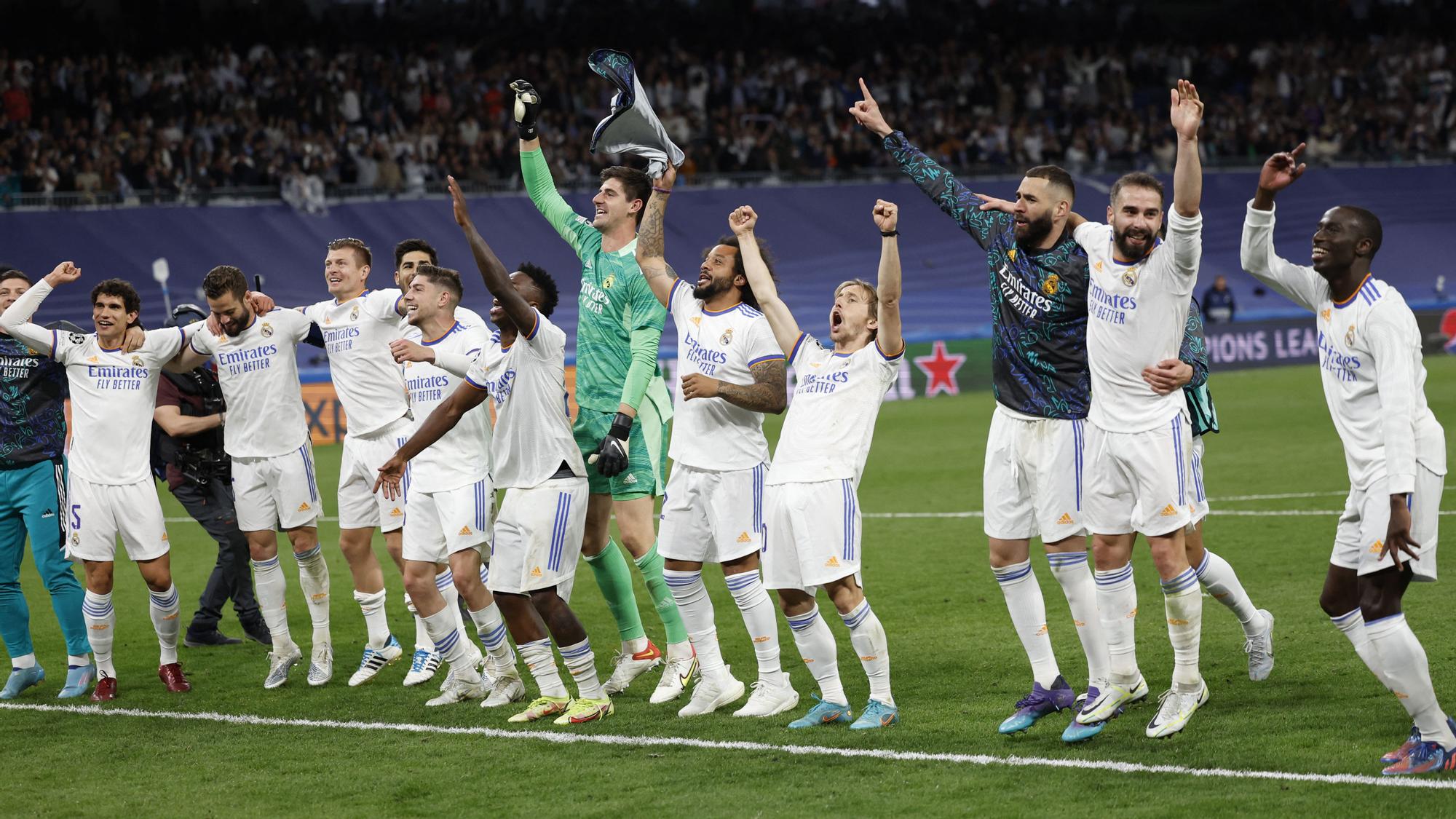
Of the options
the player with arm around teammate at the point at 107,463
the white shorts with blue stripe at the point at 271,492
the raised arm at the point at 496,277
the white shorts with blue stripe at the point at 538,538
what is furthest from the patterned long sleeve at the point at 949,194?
the player with arm around teammate at the point at 107,463

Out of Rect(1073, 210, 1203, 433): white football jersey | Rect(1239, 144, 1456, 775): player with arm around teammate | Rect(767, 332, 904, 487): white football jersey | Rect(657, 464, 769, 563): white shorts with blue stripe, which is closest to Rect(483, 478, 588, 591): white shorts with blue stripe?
Rect(657, 464, 769, 563): white shorts with blue stripe

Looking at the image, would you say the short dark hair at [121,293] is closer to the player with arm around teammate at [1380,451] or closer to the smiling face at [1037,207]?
the smiling face at [1037,207]

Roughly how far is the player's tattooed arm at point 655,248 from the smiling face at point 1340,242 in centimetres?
307

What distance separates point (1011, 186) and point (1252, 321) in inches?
316

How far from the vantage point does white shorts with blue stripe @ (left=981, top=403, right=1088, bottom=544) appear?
6.56 metres

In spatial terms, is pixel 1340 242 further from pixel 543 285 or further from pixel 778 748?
pixel 543 285

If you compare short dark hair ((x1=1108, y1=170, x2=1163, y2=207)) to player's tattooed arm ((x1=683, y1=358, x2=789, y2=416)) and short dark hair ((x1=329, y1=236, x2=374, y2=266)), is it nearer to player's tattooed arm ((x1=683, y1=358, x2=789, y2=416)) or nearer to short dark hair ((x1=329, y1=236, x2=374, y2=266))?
player's tattooed arm ((x1=683, y1=358, x2=789, y2=416))

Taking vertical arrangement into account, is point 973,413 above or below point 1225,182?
below

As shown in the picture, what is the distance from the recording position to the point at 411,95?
3331cm

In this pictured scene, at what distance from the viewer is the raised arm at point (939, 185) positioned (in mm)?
7000

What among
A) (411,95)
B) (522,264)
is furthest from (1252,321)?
(522,264)

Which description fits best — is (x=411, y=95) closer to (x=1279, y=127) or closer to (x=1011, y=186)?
(x=1011, y=186)

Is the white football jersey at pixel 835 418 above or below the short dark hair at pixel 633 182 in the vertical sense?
below

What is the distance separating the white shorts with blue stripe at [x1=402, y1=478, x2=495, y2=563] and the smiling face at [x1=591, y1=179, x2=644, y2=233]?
4.91ft
